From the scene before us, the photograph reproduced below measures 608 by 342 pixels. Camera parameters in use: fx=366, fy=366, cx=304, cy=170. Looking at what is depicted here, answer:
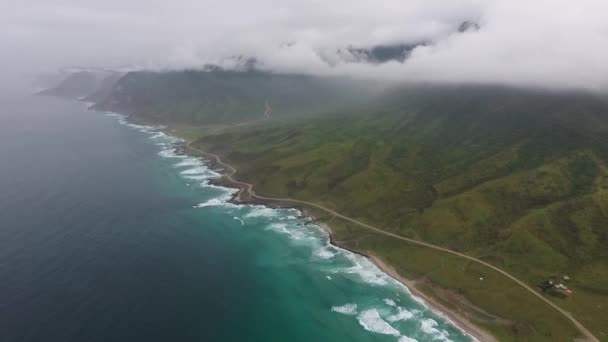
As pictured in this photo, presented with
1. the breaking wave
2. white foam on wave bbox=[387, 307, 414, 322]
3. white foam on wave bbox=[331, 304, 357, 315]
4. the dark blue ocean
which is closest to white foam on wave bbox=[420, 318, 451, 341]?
the breaking wave

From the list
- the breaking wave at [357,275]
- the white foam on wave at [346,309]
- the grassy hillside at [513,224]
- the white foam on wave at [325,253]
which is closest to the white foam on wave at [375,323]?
the breaking wave at [357,275]

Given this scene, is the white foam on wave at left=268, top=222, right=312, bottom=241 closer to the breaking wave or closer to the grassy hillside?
the breaking wave

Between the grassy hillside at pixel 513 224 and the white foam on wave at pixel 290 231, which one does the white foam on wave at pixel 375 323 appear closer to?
the grassy hillside at pixel 513 224

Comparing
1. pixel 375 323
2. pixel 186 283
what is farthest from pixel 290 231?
pixel 375 323

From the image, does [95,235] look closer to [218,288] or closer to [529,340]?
[218,288]

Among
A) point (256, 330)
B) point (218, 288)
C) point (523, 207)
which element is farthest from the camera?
point (523, 207)

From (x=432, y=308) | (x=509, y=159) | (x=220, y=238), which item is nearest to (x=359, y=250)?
(x=432, y=308)
